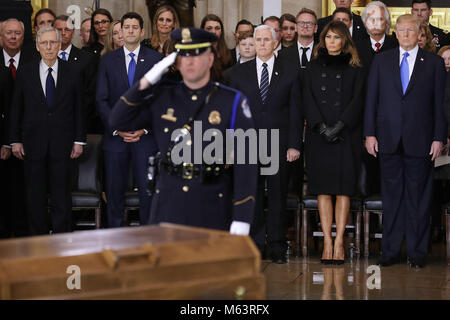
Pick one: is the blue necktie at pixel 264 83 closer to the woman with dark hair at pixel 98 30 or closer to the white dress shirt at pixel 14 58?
the woman with dark hair at pixel 98 30

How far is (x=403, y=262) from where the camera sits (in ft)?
24.6

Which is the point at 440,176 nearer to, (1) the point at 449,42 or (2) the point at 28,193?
(1) the point at 449,42

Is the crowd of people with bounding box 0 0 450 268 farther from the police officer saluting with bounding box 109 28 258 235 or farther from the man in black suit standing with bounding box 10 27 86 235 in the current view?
the police officer saluting with bounding box 109 28 258 235

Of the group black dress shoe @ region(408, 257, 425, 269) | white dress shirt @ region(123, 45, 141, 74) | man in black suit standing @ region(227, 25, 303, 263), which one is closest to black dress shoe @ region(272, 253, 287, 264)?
man in black suit standing @ region(227, 25, 303, 263)

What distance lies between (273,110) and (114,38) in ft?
5.91

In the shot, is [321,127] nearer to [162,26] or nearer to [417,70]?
[417,70]

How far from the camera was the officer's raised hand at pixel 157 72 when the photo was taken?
4434 millimetres

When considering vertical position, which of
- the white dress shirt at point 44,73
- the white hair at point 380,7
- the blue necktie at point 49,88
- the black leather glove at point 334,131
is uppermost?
the white hair at point 380,7

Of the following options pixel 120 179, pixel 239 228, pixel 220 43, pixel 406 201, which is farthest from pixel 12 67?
pixel 239 228

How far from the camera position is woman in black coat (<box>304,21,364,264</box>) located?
738 cm

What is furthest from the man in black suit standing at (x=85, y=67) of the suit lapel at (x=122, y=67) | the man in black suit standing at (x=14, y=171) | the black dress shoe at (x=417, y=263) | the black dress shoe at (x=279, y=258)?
the black dress shoe at (x=417, y=263)

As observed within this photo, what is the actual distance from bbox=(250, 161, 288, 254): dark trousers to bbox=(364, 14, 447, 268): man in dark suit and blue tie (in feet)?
2.69

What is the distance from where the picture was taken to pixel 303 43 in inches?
330

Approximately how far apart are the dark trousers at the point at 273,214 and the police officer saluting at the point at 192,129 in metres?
2.74
